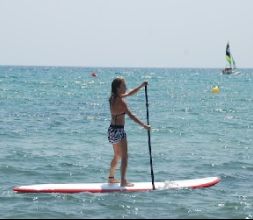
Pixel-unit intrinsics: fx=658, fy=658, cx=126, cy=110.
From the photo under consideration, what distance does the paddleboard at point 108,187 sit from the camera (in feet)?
36.0

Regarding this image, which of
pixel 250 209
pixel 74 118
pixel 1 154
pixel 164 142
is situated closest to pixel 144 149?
pixel 164 142

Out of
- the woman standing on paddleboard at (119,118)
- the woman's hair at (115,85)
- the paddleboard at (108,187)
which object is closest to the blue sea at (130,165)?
the paddleboard at (108,187)

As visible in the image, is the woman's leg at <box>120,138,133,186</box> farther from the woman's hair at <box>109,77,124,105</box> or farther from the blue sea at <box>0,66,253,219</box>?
the woman's hair at <box>109,77,124,105</box>

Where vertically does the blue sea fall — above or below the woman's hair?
below

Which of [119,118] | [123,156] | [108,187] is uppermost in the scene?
[119,118]

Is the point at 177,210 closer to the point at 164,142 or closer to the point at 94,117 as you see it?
the point at 164,142

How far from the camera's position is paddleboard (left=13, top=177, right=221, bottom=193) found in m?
11.0

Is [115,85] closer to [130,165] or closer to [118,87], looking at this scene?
[118,87]

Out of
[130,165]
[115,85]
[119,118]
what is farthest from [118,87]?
[130,165]

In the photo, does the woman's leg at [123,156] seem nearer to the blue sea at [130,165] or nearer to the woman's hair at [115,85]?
the blue sea at [130,165]

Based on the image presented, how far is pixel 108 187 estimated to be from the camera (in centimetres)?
1123

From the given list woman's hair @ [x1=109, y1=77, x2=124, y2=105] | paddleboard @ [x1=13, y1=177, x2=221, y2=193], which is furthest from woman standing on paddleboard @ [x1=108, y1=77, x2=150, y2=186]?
paddleboard @ [x1=13, y1=177, x2=221, y2=193]

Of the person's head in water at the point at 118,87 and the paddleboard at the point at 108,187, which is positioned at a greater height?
the person's head in water at the point at 118,87

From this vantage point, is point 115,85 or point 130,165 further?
point 130,165
